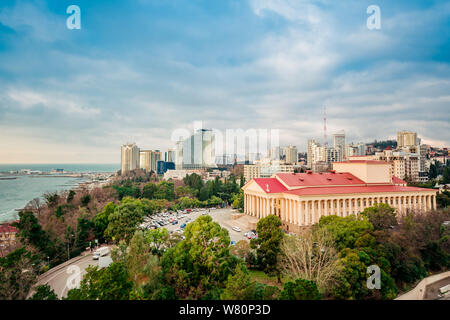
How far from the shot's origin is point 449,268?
20734 millimetres

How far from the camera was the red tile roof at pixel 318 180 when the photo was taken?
1346 inches

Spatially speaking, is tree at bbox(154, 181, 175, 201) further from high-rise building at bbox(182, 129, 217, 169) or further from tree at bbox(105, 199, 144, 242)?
high-rise building at bbox(182, 129, 217, 169)

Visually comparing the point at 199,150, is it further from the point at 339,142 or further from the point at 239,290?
the point at 239,290

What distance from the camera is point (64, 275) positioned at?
19.0 metres

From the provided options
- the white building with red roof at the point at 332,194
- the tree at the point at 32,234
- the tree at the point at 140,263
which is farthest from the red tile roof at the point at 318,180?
the tree at the point at 32,234

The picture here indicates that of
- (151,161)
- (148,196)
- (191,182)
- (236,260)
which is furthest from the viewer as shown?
(151,161)

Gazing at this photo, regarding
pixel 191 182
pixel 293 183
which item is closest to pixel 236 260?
pixel 293 183

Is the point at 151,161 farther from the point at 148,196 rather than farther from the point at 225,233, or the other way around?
the point at 225,233

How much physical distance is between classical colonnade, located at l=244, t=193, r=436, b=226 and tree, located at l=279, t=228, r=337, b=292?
1270 centimetres

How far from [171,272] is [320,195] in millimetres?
21977

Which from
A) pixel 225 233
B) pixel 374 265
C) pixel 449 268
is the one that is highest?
pixel 225 233

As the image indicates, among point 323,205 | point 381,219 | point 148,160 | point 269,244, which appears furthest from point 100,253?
point 148,160

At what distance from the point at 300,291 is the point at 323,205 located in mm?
22298

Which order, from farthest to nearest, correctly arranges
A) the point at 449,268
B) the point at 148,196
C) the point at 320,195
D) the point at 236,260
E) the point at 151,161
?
the point at 151,161
the point at 148,196
the point at 320,195
the point at 449,268
the point at 236,260
